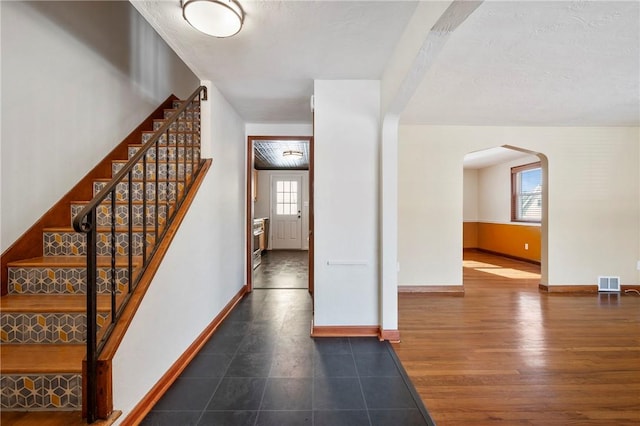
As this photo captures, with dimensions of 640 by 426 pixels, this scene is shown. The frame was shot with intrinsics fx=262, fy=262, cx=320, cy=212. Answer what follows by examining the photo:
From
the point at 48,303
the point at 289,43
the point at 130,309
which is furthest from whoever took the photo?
the point at 289,43

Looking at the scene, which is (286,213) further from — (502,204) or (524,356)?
(524,356)

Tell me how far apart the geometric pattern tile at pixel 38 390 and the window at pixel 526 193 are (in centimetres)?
746

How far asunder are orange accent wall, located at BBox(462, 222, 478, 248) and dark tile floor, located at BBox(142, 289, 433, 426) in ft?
21.8

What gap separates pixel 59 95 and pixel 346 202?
2481 mm

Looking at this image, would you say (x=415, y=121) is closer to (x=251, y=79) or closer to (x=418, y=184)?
(x=418, y=184)

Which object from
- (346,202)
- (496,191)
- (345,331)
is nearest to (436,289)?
(345,331)

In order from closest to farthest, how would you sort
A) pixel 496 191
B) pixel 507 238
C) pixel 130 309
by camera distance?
pixel 130 309, pixel 507 238, pixel 496 191

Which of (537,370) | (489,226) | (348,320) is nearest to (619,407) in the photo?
(537,370)

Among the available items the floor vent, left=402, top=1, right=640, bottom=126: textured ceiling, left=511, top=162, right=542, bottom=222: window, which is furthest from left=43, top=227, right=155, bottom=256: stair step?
left=511, top=162, right=542, bottom=222: window

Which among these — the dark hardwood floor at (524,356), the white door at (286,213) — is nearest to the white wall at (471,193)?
the dark hardwood floor at (524,356)

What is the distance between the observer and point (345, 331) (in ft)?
8.14

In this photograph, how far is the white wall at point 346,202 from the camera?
247 cm

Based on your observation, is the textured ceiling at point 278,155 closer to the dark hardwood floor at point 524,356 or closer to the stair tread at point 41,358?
the dark hardwood floor at point 524,356

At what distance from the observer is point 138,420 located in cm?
145
